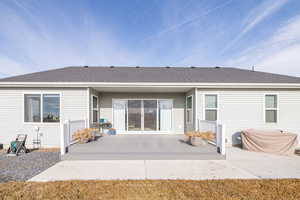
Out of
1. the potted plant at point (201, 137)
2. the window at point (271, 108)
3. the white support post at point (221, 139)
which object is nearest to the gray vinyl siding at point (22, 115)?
the potted plant at point (201, 137)

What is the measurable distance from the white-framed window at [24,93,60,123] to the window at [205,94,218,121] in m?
6.87

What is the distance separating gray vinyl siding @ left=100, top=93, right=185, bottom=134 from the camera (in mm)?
7957

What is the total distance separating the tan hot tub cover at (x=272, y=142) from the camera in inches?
221

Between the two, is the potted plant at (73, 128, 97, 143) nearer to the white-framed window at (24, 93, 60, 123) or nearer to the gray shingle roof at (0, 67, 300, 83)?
the white-framed window at (24, 93, 60, 123)

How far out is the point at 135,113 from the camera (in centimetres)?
810

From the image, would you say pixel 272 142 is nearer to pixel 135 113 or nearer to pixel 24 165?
pixel 135 113

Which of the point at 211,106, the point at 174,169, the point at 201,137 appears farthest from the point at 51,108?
the point at 211,106

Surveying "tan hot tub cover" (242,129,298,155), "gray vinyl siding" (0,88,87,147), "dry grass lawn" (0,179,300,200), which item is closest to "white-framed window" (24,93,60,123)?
"gray vinyl siding" (0,88,87,147)

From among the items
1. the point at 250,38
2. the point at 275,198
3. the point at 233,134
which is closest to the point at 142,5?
the point at 250,38

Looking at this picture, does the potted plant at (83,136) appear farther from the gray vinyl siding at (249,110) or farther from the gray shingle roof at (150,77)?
the gray vinyl siding at (249,110)

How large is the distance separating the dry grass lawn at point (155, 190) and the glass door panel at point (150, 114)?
4900 mm

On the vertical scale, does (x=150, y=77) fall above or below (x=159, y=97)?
above

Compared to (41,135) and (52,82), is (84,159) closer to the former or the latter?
(41,135)

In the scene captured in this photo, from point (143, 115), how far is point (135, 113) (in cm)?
48
